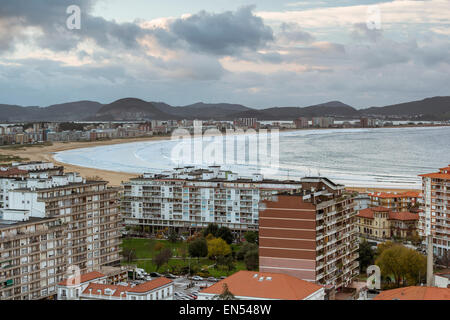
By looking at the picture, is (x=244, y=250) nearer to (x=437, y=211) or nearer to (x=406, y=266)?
(x=406, y=266)

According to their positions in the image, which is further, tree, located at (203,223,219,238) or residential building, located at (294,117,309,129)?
residential building, located at (294,117,309,129)

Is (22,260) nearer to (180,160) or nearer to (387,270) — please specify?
(387,270)

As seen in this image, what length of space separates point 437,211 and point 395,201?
2.97m

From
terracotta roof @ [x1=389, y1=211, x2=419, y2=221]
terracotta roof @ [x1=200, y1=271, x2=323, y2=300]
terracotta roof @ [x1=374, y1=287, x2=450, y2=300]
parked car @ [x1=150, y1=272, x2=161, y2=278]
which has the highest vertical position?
terracotta roof @ [x1=374, y1=287, x2=450, y2=300]

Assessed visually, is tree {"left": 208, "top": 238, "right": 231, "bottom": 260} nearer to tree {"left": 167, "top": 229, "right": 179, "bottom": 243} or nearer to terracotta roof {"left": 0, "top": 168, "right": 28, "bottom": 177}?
tree {"left": 167, "top": 229, "right": 179, "bottom": 243}

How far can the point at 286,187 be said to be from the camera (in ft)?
42.8

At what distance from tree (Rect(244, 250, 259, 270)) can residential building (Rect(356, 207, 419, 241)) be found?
4.08m

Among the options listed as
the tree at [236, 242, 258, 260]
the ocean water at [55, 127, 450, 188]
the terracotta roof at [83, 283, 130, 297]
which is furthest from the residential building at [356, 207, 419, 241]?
the terracotta roof at [83, 283, 130, 297]

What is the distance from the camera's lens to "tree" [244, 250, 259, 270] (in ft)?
30.4

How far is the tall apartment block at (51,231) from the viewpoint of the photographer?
23.9 ft

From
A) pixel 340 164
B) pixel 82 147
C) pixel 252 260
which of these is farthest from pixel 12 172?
pixel 82 147

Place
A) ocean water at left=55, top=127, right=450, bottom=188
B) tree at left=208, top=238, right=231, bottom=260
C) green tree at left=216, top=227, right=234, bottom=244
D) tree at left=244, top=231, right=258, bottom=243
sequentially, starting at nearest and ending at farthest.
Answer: tree at left=208, top=238, right=231, bottom=260 → tree at left=244, top=231, right=258, bottom=243 → green tree at left=216, top=227, right=234, bottom=244 → ocean water at left=55, top=127, right=450, bottom=188

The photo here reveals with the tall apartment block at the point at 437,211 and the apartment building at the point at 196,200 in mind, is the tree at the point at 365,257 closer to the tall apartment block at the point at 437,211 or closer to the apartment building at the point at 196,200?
the tall apartment block at the point at 437,211
